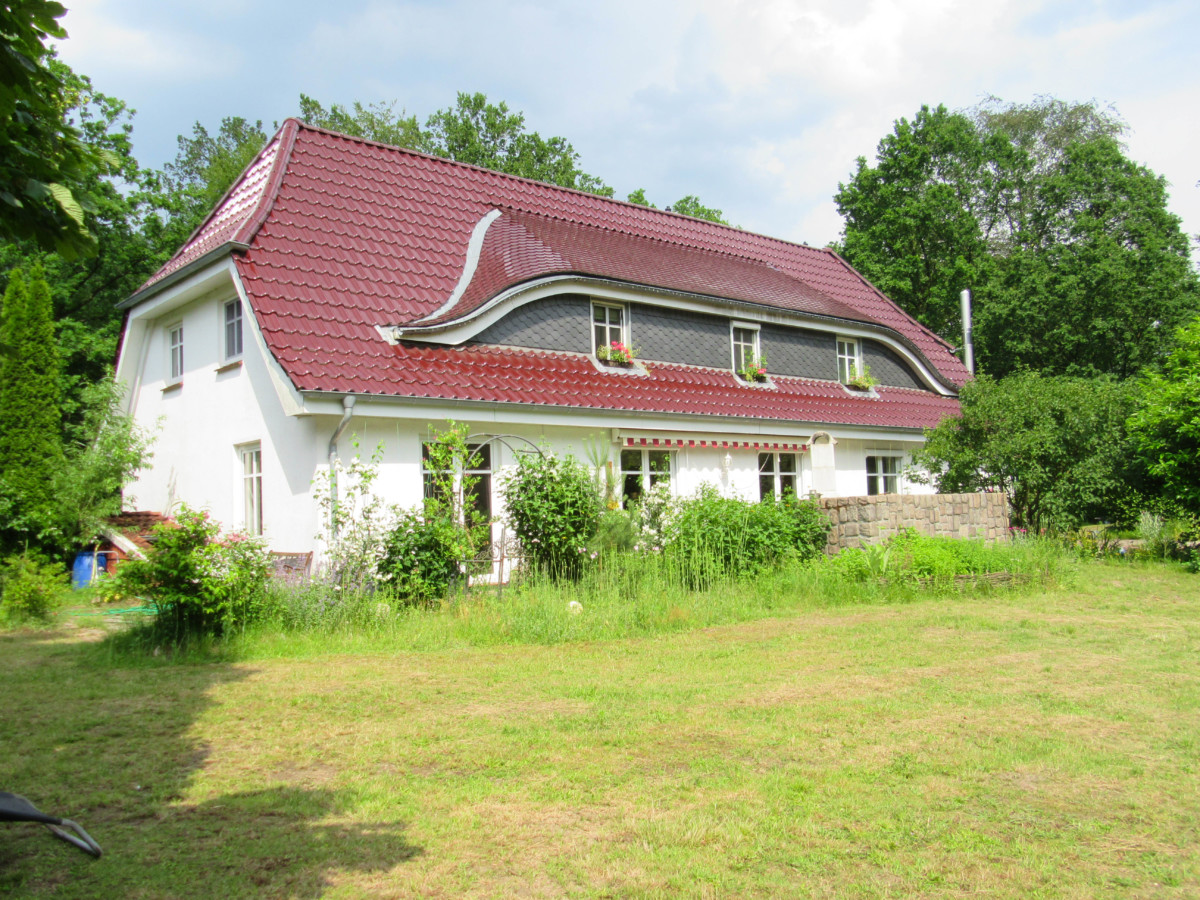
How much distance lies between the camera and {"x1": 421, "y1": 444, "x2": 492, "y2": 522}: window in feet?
39.0

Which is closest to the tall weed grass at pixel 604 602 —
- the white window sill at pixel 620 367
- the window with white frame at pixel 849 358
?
the white window sill at pixel 620 367

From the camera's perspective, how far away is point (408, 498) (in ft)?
40.7

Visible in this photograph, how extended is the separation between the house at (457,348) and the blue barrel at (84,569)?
165 cm

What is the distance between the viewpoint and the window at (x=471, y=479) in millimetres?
11891

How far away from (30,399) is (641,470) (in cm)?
1057

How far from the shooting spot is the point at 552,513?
1191 centimetres

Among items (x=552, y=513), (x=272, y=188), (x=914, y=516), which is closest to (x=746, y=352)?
(x=914, y=516)

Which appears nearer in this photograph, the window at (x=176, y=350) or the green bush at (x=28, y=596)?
the green bush at (x=28, y=596)

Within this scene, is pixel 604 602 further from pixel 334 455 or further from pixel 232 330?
pixel 232 330

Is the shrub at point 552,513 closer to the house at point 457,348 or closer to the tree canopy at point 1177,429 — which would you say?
the house at point 457,348

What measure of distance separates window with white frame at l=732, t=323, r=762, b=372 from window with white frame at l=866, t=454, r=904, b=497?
11.0 feet

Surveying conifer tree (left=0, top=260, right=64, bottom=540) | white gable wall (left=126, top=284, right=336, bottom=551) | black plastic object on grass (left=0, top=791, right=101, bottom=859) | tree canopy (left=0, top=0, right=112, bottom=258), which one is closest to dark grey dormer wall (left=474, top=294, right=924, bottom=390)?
white gable wall (left=126, top=284, right=336, bottom=551)

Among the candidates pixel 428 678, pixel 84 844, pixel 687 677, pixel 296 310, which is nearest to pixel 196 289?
pixel 296 310

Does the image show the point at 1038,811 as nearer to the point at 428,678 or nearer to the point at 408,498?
the point at 428,678
